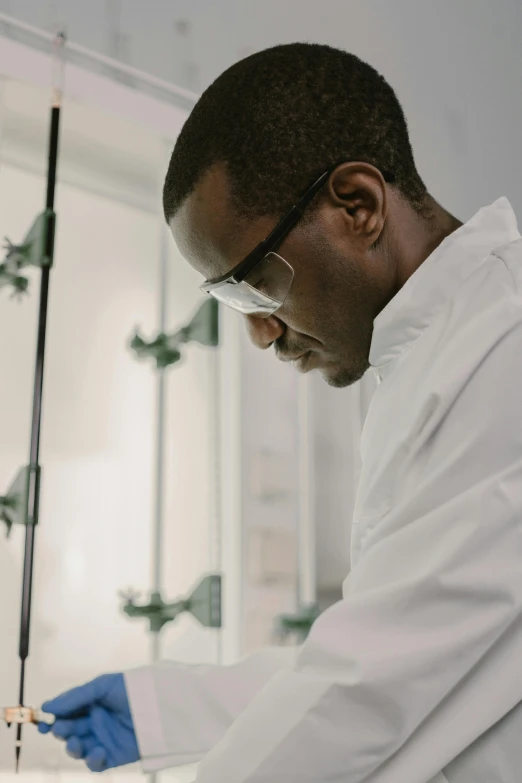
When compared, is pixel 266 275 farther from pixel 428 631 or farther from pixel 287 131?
pixel 428 631

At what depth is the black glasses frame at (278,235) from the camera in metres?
0.90

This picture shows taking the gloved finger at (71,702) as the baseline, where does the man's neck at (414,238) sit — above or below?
above

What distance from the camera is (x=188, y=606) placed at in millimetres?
1350

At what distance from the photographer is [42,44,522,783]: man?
Result: 70 cm

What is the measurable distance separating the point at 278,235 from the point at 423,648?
0.46 meters

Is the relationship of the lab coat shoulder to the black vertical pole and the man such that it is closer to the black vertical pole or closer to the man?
the man

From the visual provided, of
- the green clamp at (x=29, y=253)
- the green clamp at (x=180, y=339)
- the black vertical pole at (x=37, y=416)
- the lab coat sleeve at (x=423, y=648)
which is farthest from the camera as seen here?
the green clamp at (x=180, y=339)

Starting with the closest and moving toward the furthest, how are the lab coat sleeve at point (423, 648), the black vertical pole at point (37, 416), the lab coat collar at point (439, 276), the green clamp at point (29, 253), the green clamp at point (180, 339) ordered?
the lab coat sleeve at point (423, 648), the lab coat collar at point (439, 276), the black vertical pole at point (37, 416), the green clamp at point (29, 253), the green clamp at point (180, 339)

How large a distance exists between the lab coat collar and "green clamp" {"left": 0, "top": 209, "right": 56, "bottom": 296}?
57cm

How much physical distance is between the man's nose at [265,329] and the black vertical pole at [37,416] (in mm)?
356

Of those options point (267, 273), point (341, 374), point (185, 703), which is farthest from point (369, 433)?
point (185, 703)

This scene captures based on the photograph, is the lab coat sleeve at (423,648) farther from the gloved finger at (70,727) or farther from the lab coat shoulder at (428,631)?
the gloved finger at (70,727)

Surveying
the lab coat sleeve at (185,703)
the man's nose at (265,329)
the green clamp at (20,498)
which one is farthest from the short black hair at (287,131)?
the lab coat sleeve at (185,703)

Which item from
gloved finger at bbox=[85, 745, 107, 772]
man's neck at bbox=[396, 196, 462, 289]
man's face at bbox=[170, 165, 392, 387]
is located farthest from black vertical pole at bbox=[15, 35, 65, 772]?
man's neck at bbox=[396, 196, 462, 289]
